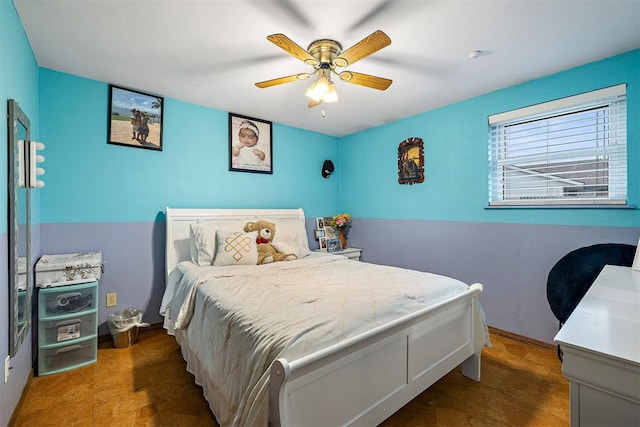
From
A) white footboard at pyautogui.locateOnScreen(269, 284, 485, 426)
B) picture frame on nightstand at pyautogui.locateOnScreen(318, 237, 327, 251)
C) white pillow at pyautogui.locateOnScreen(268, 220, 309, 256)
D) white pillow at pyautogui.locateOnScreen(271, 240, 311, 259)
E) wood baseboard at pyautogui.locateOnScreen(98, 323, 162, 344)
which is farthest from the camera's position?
picture frame on nightstand at pyautogui.locateOnScreen(318, 237, 327, 251)

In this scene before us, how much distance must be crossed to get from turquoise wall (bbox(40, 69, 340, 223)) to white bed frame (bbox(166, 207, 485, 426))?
2516mm

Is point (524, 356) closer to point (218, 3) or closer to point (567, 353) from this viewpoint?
point (567, 353)

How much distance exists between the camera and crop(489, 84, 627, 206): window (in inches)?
88.0

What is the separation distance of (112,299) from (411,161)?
3.51 metres

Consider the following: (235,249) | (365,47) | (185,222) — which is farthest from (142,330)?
(365,47)

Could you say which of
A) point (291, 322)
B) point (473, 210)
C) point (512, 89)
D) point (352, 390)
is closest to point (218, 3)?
point (291, 322)

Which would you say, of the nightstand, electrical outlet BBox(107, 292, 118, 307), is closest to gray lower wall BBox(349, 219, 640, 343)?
the nightstand

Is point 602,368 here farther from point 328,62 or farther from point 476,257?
point 476,257

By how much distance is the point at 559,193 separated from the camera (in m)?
2.51

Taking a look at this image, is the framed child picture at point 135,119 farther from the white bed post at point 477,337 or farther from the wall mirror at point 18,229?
the white bed post at point 477,337

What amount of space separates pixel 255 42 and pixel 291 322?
1855mm

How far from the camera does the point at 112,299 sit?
269 cm

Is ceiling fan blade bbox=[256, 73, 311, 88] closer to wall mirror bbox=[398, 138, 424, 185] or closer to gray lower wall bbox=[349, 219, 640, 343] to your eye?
wall mirror bbox=[398, 138, 424, 185]

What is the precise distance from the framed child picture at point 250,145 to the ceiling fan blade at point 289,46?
5.82 ft
